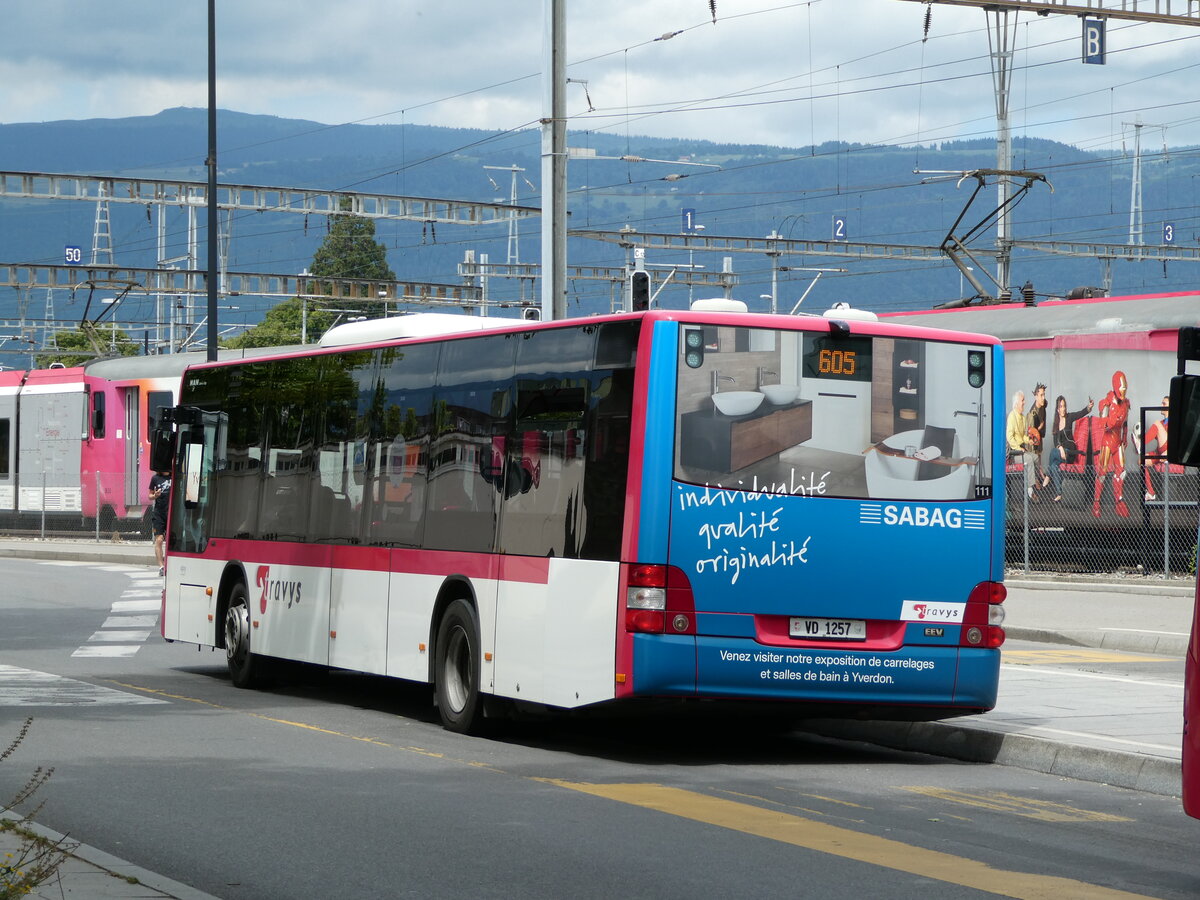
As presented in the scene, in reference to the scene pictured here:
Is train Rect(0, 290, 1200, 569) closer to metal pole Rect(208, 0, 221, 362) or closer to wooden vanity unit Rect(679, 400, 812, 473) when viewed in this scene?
metal pole Rect(208, 0, 221, 362)

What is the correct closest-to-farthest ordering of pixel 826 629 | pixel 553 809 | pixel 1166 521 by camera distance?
pixel 553 809
pixel 826 629
pixel 1166 521

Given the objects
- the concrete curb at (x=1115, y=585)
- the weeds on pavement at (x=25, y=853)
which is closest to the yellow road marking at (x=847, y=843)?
the weeds on pavement at (x=25, y=853)

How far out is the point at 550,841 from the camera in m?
8.26

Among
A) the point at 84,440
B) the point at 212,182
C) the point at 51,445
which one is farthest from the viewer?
the point at 51,445

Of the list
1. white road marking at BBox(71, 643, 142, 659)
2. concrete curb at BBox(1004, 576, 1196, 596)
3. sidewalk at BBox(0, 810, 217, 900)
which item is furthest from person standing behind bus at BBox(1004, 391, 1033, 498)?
sidewalk at BBox(0, 810, 217, 900)

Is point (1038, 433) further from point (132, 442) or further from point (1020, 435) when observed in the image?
point (132, 442)

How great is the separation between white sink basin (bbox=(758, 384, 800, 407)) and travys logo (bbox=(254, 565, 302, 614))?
526 cm

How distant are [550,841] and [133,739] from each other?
451 cm

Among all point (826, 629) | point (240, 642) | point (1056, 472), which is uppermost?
point (1056, 472)

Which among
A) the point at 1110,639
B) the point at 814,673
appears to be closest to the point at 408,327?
the point at 814,673

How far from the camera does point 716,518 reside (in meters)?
10.8

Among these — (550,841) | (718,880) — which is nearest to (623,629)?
(550,841)

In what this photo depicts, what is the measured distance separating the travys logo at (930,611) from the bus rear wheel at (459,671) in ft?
9.31

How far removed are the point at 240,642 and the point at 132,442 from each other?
30.7 meters
